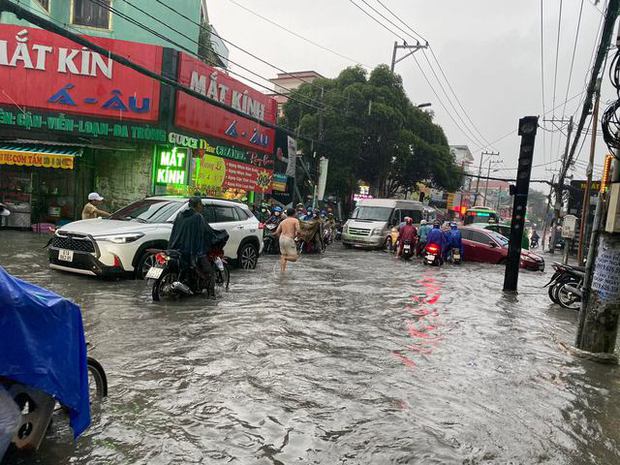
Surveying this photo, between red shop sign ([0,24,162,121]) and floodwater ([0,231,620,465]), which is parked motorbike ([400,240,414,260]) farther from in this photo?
red shop sign ([0,24,162,121])

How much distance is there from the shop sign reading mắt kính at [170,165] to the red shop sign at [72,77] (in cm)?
123

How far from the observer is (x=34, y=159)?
1555 cm

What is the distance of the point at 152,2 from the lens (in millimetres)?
19688

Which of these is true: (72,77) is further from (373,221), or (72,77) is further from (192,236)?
(373,221)

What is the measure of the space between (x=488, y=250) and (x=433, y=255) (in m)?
3.41

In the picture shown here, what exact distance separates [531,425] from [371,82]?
26.7 meters

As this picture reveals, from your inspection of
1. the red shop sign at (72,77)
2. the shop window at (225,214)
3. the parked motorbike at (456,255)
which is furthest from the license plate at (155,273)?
the parked motorbike at (456,255)

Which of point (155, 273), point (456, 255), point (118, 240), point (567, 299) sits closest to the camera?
point (155, 273)

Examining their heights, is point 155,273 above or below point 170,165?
below

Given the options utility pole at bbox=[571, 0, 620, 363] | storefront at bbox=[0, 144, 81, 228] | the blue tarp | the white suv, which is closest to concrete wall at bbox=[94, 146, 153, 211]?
storefront at bbox=[0, 144, 81, 228]

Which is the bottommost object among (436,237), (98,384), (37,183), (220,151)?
(98,384)

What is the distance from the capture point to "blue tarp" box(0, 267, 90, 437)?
258 cm

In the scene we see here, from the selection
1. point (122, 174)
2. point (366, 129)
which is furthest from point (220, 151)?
point (366, 129)

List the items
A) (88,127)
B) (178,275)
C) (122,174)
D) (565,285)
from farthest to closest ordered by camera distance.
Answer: (122,174) → (88,127) → (565,285) → (178,275)
